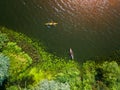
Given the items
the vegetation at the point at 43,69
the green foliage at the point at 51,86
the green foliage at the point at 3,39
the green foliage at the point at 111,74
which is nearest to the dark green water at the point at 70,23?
the vegetation at the point at 43,69

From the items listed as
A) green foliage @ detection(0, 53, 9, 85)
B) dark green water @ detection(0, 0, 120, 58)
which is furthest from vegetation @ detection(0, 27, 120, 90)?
dark green water @ detection(0, 0, 120, 58)

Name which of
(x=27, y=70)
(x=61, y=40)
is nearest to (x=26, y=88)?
(x=27, y=70)

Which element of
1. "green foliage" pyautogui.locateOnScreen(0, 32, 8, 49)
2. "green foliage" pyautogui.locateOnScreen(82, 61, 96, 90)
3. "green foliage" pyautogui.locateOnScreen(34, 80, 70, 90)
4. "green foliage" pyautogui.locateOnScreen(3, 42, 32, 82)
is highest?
"green foliage" pyautogui.locateOnScreen(0, 32, 8, 49)

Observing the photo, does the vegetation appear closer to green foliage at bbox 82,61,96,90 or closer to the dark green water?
green foliage at bbox 82,61,96,90

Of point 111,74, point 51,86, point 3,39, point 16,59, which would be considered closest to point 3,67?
point 16,59

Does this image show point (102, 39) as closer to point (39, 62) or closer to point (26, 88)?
point (39, 62)

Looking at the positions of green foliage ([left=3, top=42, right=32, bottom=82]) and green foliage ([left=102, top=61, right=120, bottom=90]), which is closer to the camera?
green foliage ([left=3, top=42, right=32, bottom=82])

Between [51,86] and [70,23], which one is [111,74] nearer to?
[51,86]
